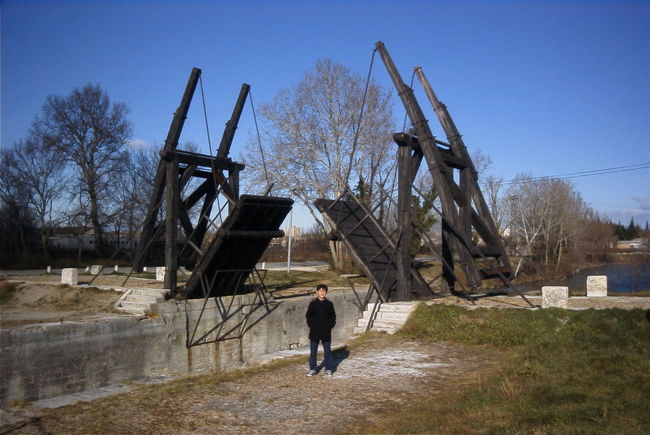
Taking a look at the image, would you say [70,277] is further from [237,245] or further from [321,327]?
[321,327]

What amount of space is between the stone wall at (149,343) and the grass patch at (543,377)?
5441 millimetres

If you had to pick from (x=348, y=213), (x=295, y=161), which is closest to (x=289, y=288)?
(x=348, y=213)

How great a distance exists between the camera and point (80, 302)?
613 inches

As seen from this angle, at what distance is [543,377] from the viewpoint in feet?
27.7

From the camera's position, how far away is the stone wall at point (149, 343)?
35.2 feet

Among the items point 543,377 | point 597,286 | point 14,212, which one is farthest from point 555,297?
point 14,212

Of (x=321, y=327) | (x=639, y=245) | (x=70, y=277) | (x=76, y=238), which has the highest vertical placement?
(x=76, y=238)

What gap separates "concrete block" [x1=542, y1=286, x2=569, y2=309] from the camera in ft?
44.6

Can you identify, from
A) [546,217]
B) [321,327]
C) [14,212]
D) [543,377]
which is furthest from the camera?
[546,217]

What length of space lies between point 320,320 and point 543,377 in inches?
140

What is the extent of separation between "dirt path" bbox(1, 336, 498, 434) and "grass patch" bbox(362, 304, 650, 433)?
59cm

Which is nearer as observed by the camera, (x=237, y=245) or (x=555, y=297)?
(x=555, y=297)

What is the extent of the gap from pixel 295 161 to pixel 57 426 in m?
25.2

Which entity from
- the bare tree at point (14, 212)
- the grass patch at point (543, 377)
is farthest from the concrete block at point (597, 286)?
the bare tree at point (14, 212)
